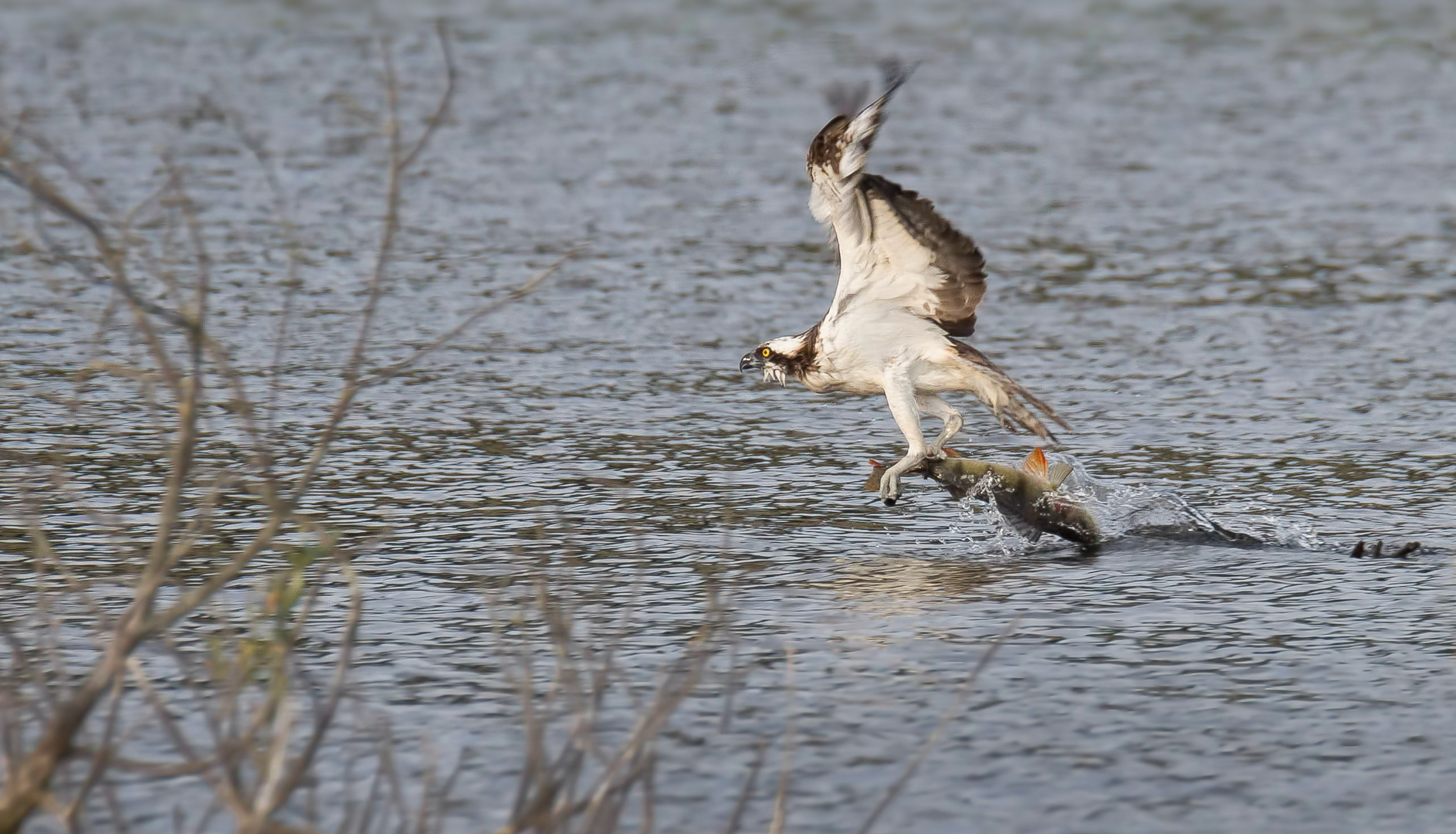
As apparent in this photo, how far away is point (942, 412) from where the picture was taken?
10.3 meters

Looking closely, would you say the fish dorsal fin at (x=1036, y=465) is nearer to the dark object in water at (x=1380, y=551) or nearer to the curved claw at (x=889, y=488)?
the curved claw at (x=889, y=488)

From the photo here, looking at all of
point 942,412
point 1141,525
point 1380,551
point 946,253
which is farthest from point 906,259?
point 1380,551

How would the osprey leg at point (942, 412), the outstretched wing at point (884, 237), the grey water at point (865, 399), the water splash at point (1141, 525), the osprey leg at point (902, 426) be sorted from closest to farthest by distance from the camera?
the grey water at point (865, 399) → the outstretched wing at point (884, 237) → the osprey leg at point (902, 426) → the water splash at point (1141, 525) → the osprey leg at point (942, 412)

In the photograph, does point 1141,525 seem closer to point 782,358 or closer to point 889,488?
point 889,488

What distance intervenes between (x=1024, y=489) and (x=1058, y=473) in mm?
176

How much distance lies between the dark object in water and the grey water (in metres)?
0.09

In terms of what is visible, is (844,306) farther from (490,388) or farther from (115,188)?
(115,188)

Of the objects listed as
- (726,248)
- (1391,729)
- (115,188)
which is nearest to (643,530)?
(1391,729)

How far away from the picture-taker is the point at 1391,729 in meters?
7.09

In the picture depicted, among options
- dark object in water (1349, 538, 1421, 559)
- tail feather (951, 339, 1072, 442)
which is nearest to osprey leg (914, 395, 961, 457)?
tail feather (951, 339, 1072, 442)

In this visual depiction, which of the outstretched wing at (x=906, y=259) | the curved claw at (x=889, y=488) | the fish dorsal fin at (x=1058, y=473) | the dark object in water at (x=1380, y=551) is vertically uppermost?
the outstretched wing at (x=906, y=259)

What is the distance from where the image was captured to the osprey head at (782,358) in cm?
1022

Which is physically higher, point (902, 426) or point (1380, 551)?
point (902, 426)

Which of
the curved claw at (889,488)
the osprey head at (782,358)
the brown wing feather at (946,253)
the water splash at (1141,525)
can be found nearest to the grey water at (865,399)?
the water splash at (1141,525)
